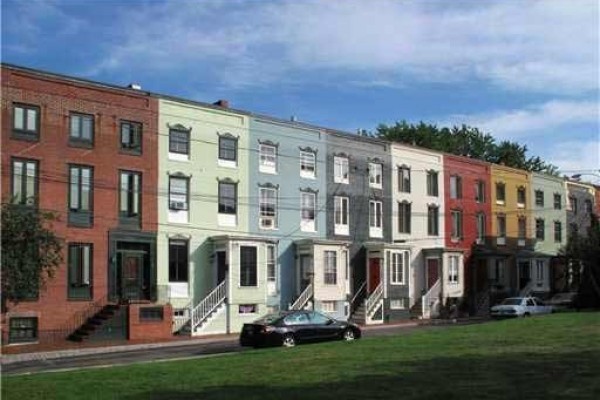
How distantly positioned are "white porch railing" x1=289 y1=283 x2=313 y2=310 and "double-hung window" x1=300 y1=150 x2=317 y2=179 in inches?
245

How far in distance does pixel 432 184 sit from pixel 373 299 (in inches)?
424

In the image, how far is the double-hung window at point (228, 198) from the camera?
4138 centimetres

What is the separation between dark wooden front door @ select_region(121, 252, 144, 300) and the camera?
37.3m

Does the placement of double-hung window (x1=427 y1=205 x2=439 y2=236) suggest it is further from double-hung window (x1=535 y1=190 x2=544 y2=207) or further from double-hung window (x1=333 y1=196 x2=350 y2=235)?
double-hung window (x1=535 y1=190 x2=544 y2=207)

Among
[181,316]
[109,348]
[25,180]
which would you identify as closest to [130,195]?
[25,180]

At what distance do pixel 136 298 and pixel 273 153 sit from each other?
11.2 m

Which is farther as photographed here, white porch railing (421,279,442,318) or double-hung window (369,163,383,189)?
white porch railing (421,279,442,318)

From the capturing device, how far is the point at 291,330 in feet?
95.2

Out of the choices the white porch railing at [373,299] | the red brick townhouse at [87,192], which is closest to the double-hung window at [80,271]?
the red brick townhouse at [87,192]

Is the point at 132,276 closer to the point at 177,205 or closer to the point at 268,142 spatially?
the point at 177,205

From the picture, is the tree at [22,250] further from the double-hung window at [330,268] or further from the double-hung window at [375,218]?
the double-hung window at [375,218]

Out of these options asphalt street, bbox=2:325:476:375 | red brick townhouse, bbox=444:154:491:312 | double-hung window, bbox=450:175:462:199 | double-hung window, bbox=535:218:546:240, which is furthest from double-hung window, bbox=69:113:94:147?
double-hung window, bbox=535:218:546:240

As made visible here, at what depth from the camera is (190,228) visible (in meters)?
39.8

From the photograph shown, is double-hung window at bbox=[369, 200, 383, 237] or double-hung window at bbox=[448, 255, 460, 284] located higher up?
double-hung window at bbox=[369, 200, 383, 237]
